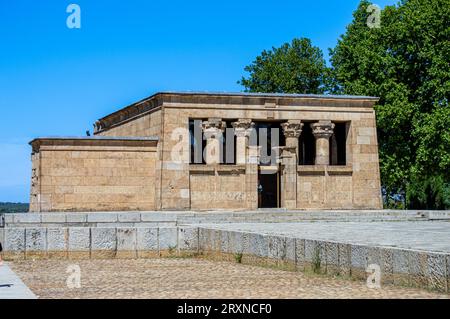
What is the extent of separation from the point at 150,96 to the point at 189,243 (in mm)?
19976

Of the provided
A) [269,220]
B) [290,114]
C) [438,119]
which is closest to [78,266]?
[269,220]

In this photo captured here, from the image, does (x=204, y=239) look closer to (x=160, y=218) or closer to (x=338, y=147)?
(x=160, y=218)

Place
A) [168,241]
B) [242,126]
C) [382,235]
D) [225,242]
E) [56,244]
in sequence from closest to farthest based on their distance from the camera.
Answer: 1. [382,235]
2. [225,242]
3. [56,244]
4. [168,241]
5. [242,126]

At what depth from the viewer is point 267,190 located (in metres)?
42.5

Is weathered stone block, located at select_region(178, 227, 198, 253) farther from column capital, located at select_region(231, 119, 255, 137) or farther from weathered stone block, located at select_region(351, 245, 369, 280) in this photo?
column capital, located at select_region(231, 119, 255, 137)

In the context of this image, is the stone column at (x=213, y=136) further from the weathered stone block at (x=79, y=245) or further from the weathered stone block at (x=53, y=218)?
the weathered stone block at (x=79, y=245)

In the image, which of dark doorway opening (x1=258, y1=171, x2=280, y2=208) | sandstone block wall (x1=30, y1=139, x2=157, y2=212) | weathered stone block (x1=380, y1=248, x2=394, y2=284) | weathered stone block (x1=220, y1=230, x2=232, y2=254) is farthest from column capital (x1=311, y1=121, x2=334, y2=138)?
weathered stone block (x1=380, y1=248, x2=394, y2=284)

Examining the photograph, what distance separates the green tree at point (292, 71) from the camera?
202 ft

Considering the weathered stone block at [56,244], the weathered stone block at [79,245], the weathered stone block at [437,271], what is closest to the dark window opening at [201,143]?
the weathered stone block at [79,245]

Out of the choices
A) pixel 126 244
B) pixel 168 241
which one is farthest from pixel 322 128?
pixel 126 244

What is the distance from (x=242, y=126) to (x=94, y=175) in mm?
7851

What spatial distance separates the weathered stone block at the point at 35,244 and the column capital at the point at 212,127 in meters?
→ 19.8
